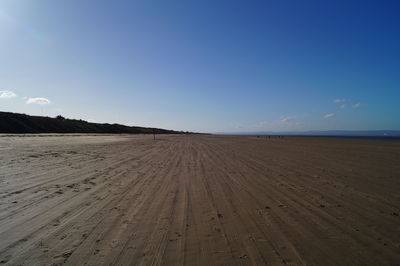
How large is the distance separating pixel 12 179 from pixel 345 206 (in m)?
10.2

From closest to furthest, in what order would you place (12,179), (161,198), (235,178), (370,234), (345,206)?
(370,234) < (345,206) < (161,198) < (12,179) < (235,178)

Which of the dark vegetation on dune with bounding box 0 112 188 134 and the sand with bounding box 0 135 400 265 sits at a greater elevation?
the dark vegetation on dune with bounding box 0 112 188 134

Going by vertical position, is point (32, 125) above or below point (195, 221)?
above

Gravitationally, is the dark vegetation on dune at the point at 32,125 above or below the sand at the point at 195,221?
above

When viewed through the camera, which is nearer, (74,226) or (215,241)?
(215,241)

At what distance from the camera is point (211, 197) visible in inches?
250

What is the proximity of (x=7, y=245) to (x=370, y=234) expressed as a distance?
6.16m

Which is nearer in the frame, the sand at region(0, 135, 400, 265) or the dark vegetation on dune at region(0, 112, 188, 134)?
the sand at region(0, 135, 400, 265)

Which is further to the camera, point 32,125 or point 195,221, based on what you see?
point 32,125

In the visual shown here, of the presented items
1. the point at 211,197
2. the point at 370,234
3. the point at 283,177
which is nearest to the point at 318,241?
the point at 370,234

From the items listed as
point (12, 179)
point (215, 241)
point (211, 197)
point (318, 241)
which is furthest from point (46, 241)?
point (12, 179)

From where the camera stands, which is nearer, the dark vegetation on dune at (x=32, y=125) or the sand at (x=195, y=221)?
the sand at (x=195, y=221)

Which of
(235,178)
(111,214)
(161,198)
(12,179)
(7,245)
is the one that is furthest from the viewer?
(235,178)

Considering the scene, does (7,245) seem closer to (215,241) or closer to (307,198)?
(215,241)
